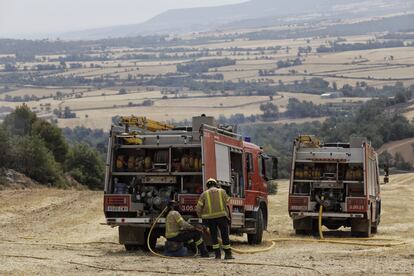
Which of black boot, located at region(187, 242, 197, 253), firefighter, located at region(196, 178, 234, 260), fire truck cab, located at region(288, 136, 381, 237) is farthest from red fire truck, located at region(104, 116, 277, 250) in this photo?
fire truck cab, located at region(288, 136, 381, 237)

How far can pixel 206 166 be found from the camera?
24.0m

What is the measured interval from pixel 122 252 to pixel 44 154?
31.2 metres

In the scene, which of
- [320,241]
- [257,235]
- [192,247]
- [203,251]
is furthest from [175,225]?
[320,241]

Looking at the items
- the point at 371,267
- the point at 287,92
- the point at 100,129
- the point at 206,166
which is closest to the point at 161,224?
the point at 206,166

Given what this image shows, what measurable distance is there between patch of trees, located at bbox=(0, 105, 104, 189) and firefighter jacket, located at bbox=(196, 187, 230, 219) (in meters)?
31.1

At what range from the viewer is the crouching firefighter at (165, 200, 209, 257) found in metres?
23.0

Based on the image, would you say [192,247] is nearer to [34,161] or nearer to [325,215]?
[325,215]

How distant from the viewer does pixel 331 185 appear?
32562 mm

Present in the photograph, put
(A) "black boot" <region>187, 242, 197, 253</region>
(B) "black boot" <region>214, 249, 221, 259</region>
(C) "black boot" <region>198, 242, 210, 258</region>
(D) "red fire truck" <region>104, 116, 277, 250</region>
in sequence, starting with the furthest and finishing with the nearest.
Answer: (D) "red fire truck" <region>104, 116, 277, 250</region>, (A) "black boot" <region>187, 242, 197, 253</region>, (C) "black boot" <region>198, 242, 210, 258</region>, (B) "black boot" <region>214, 249, 221, 259</region>

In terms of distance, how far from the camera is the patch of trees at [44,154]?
177 ft

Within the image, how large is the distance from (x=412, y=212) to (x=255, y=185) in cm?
1921

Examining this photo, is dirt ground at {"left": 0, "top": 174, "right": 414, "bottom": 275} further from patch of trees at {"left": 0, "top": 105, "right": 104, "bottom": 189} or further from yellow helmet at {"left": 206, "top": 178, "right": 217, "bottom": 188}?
patch of trees at {"left": 0, "top": 105, "right": 104, "bottom": 189}

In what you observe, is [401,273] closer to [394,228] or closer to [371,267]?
[371,267]

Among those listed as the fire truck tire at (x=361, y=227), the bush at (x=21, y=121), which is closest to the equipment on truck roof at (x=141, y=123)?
the fire truck tire at (x=361, y=227)
